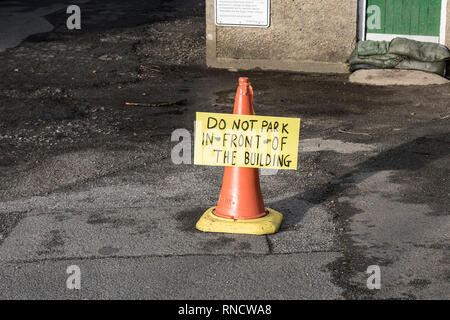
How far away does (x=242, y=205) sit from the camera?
18.8 ft

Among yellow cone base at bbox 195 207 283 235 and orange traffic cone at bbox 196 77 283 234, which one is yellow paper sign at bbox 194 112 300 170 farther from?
yellow cone base at bbox 195 207 283 235

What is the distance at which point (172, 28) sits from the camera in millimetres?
15883

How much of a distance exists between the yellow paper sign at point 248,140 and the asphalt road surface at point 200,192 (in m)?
0.55

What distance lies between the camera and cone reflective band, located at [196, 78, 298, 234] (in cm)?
564

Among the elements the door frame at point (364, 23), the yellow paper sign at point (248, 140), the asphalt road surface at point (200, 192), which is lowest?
the asphalt road surface at point (200, 192)

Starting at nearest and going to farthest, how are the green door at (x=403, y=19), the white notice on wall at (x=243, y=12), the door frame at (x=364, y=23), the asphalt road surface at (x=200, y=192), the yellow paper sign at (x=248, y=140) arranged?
the asphalt road surface at (x=200, y=192)
the yellow paper sign at (x=248, y=140)
the door frame at (x=364, y=23)
the green door at (x=403, y=19)
the white notice on wall at (x=243, y=12)

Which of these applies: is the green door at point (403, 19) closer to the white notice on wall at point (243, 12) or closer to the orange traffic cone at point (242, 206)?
the white notice on wall at point (243, 12)

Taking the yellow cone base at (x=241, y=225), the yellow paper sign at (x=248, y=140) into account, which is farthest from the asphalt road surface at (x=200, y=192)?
the yellow paper sign at (x=248, y=140)

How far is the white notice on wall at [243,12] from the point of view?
11906 mm

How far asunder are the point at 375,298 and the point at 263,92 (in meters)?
6.42

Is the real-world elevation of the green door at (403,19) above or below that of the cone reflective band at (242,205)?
above
